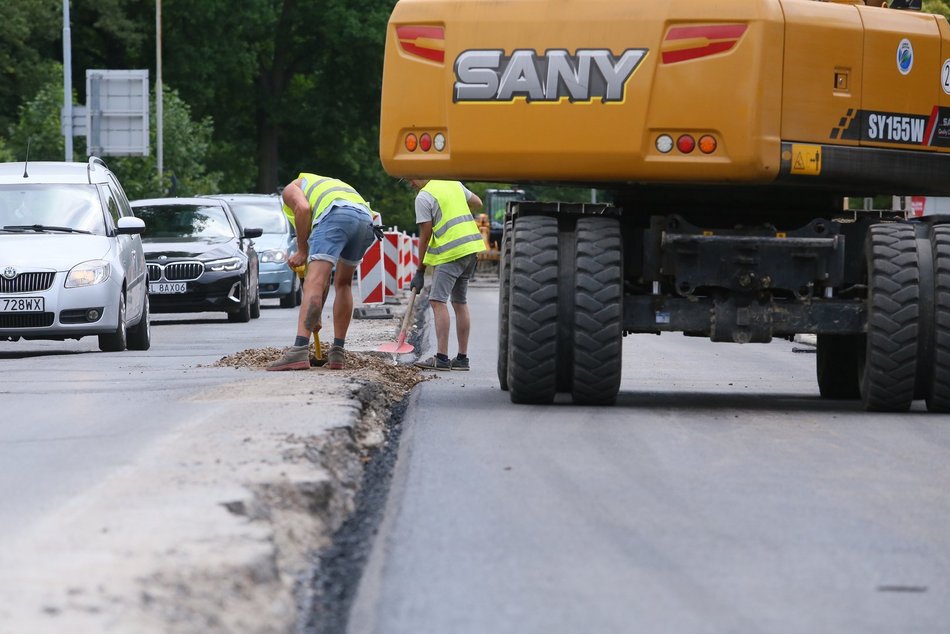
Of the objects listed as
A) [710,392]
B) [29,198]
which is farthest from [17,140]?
[710,392]

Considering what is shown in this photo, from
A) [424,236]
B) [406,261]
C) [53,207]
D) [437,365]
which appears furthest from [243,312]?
[406,261]

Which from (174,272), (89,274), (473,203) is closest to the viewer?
(473,203)

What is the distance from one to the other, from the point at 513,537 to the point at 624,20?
5.15m

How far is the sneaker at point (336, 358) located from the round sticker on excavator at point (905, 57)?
423cm

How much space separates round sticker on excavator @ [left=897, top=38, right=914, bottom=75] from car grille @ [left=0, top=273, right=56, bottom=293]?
Result: 7.91 meters

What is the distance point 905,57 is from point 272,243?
18.6 m

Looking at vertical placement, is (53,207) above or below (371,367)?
above

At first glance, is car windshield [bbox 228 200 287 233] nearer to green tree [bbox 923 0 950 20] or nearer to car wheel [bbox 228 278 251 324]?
car wheel [bbox 228 278 251 324]

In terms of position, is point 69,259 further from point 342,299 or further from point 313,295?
point 313,295

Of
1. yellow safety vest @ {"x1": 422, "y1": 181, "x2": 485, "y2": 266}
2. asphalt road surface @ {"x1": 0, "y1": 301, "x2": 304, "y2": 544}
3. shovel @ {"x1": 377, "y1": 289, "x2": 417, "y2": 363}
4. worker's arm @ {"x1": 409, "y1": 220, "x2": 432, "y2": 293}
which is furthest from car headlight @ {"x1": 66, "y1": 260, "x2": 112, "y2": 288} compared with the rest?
yellow safety vest @ {"x1": 422, "y1": 181, "x2": 485, "y2": 266}

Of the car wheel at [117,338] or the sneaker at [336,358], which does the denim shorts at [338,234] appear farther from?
the car wheel at [117,338]

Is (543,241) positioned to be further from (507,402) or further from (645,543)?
(645,543)

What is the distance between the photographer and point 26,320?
16266 millimetres

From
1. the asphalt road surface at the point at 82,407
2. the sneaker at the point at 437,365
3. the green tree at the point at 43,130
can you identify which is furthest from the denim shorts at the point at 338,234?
the green tree at the point at 43,130
